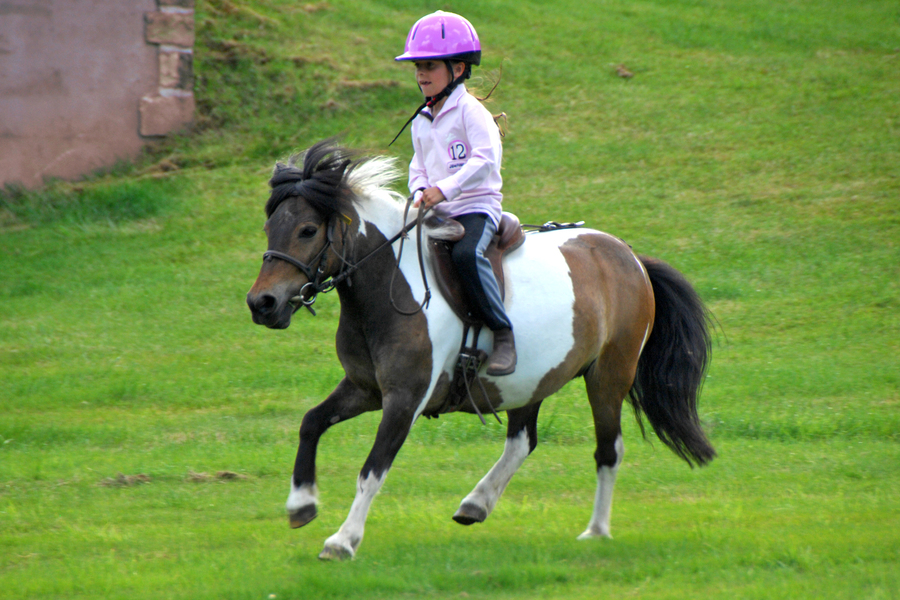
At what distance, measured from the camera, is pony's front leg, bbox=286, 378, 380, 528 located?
16.1 ft

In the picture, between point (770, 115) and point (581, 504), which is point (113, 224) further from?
point (770, 115)

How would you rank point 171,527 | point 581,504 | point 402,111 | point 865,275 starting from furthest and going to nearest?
point 402,111, point 865,275, point 581,504, point 171,527

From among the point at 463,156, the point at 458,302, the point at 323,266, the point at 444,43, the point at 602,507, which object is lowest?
the point at 602,507

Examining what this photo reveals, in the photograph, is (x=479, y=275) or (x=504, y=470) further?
(x=504, y=470)

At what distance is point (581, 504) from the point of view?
6469 millimetres

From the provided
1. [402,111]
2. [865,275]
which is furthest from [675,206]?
[402,111]

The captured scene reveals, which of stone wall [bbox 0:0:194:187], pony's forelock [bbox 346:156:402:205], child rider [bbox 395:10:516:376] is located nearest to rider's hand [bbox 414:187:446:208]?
child rider [bbox 395:10:516:376]

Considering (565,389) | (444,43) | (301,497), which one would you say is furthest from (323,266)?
(565,389)

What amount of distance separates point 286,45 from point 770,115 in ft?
31.3

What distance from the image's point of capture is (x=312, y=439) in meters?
5.02

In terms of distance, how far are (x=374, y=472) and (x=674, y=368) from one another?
2495 millimetres

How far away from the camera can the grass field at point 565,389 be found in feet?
16.6

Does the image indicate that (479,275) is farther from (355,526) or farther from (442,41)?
(355,526)

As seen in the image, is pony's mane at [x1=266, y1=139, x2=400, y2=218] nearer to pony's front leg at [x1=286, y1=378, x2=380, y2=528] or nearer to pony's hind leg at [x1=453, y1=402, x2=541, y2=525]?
pony's front leg at [x1=286, y1=378, x2=380, y2=528]
